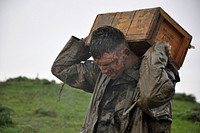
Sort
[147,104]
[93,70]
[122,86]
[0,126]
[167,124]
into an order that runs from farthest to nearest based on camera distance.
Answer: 1. [0,126]
2. [93,70]
3. [122,86]
4. [167,124]
5. [147,104]

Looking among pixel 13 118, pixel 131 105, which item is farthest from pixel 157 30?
pixel 13 118

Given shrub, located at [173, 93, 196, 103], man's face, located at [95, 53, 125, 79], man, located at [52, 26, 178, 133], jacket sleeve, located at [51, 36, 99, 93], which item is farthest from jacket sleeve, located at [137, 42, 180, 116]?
shrub, located at [173, 93, 196, 103]

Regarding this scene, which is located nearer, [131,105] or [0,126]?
[131,105]

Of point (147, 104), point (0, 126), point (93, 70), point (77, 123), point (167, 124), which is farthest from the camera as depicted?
point (77, 123)

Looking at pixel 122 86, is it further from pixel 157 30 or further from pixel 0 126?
pixel 0 126

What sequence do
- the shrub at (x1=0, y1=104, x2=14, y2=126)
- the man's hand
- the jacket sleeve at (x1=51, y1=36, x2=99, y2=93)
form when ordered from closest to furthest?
the man's hand → the jacket sleeve at (x1=51, y1=36, x2=99, y2=93) → the shrub at (x1=0, y1=104, x2=14, y2=126)

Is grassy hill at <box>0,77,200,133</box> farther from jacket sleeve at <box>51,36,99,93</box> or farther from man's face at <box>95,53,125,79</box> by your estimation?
man's face at <box>95,53,125,79</box>

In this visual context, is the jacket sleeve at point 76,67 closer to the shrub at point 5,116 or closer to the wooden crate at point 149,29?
the wooden crate at point 149,29

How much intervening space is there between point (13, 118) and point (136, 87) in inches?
305

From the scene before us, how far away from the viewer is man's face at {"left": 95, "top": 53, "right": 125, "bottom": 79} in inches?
176

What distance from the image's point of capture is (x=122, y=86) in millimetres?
4668

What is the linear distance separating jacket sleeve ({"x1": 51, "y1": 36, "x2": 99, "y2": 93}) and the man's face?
51cm

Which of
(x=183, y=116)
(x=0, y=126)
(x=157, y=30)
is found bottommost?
(x=0, y=126)

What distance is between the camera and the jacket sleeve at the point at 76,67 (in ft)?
16.6
